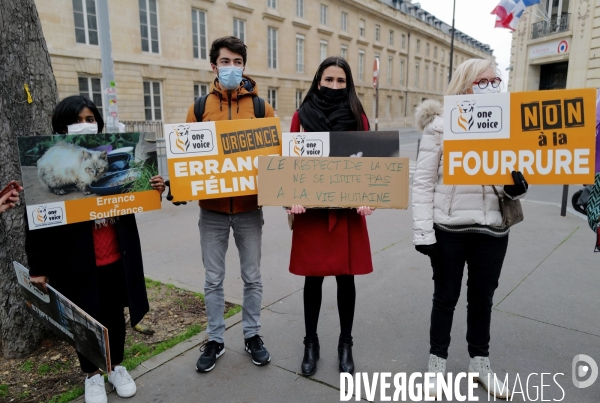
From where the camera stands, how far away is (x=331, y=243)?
285cm

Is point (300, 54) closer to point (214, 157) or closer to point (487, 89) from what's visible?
point (214, 157)

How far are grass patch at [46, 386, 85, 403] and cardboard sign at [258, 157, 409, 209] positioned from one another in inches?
66.6

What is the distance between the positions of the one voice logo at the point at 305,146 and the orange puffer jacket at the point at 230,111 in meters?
0.34

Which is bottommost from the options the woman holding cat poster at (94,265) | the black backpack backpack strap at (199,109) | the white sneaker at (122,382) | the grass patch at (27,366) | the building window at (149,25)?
the grass patch at (27,366)

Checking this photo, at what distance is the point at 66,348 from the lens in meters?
3.30

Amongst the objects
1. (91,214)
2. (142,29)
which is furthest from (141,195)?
(142,29)

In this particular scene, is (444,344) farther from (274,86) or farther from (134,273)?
(274,86)

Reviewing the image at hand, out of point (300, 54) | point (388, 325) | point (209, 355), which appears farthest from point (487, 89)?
point (300, 54)

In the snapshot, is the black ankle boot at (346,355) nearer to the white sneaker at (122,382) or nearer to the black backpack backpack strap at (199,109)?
the white sneaker at (122,382)

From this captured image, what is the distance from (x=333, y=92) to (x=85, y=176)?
1635mm

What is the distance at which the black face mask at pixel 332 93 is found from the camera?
9.17 ft

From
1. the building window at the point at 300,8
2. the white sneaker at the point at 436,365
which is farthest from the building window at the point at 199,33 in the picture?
the white sneaker at the point at 436,365

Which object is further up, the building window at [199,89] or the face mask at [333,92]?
the building window at [199,89]

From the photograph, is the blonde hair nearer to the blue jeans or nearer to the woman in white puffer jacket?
the woman in white puffer jacket
